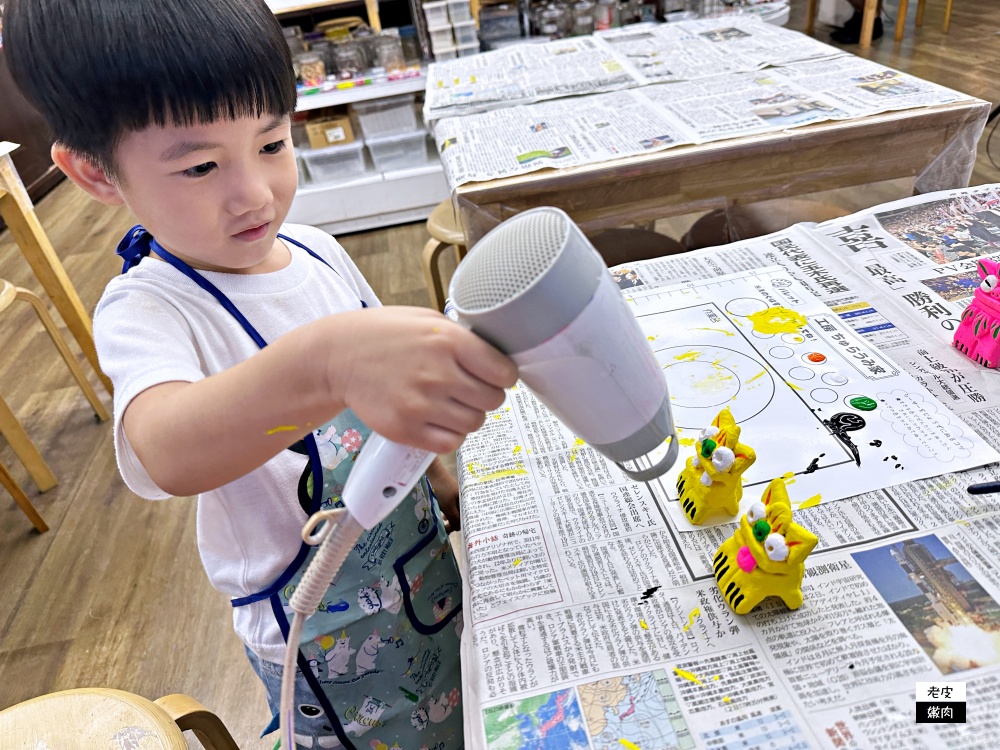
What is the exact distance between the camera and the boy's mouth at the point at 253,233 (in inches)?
22.6

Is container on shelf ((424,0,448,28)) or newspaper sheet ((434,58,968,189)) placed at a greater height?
container on shelf ((424,0,448,28))

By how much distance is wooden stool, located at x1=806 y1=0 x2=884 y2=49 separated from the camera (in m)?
3.83

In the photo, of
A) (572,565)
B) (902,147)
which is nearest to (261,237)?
(572,565)

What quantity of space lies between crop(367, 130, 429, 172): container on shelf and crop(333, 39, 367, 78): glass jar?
0.25 m

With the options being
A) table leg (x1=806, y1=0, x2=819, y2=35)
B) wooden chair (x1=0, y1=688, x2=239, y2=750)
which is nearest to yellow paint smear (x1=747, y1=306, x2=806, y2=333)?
wooden chair (x1=0, y1=688, x2=239, y2=750)

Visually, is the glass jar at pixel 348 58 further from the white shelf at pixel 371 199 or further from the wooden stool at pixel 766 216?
the wooden stool at pixel 766 216

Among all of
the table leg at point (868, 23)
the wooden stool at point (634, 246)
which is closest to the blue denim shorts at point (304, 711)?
the wooden stool at point (634, 246)

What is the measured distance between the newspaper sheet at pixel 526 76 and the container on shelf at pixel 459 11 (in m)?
0.69

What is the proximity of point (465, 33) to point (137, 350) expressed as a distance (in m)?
2.34

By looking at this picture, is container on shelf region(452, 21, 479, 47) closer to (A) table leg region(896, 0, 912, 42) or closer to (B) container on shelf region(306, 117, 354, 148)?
(B) container on shelf region(306, 117, 354, 148)

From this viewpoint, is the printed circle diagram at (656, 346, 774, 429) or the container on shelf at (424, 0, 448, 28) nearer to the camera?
the printed circle diagram at (656, 346, 774, 429)

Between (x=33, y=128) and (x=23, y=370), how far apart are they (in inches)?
97.4

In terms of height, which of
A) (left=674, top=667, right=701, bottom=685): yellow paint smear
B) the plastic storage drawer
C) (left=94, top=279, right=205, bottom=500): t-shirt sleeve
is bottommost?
(left=674, top=667, right=701, bottom=685): yellow paint smear

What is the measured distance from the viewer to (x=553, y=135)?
1.31 meters
